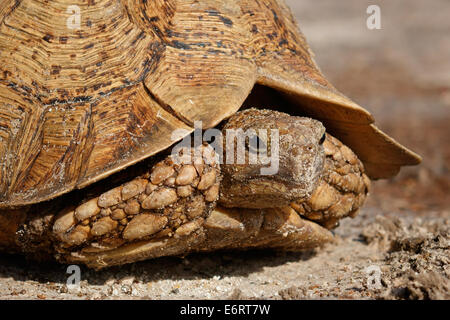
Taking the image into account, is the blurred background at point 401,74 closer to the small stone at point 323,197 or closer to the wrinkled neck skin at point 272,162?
the small stone at point 323,197

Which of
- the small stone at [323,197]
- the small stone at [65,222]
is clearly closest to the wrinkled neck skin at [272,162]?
the small stone at [323,197]

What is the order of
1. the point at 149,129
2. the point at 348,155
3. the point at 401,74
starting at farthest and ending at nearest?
the point at 401,74 → the point at 348,155 → the point at 149,129

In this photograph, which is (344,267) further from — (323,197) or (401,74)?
(401,74)

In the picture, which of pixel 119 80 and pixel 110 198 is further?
pixel 119 80

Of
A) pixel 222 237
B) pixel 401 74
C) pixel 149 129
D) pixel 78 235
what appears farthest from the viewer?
pixel 401 74

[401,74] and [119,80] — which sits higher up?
[401,74]

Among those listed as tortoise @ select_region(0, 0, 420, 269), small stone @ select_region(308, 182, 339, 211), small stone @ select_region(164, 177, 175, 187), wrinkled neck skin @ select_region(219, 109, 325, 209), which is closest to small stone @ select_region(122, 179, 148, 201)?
tortoise @ select_region(0, 0, 420, 269)

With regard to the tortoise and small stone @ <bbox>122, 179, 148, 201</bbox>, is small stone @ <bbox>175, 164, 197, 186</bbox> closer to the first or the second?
the tortoise

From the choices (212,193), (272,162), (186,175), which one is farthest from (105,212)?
(272,162)

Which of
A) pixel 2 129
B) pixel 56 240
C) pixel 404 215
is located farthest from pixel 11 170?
pixel 404 215
